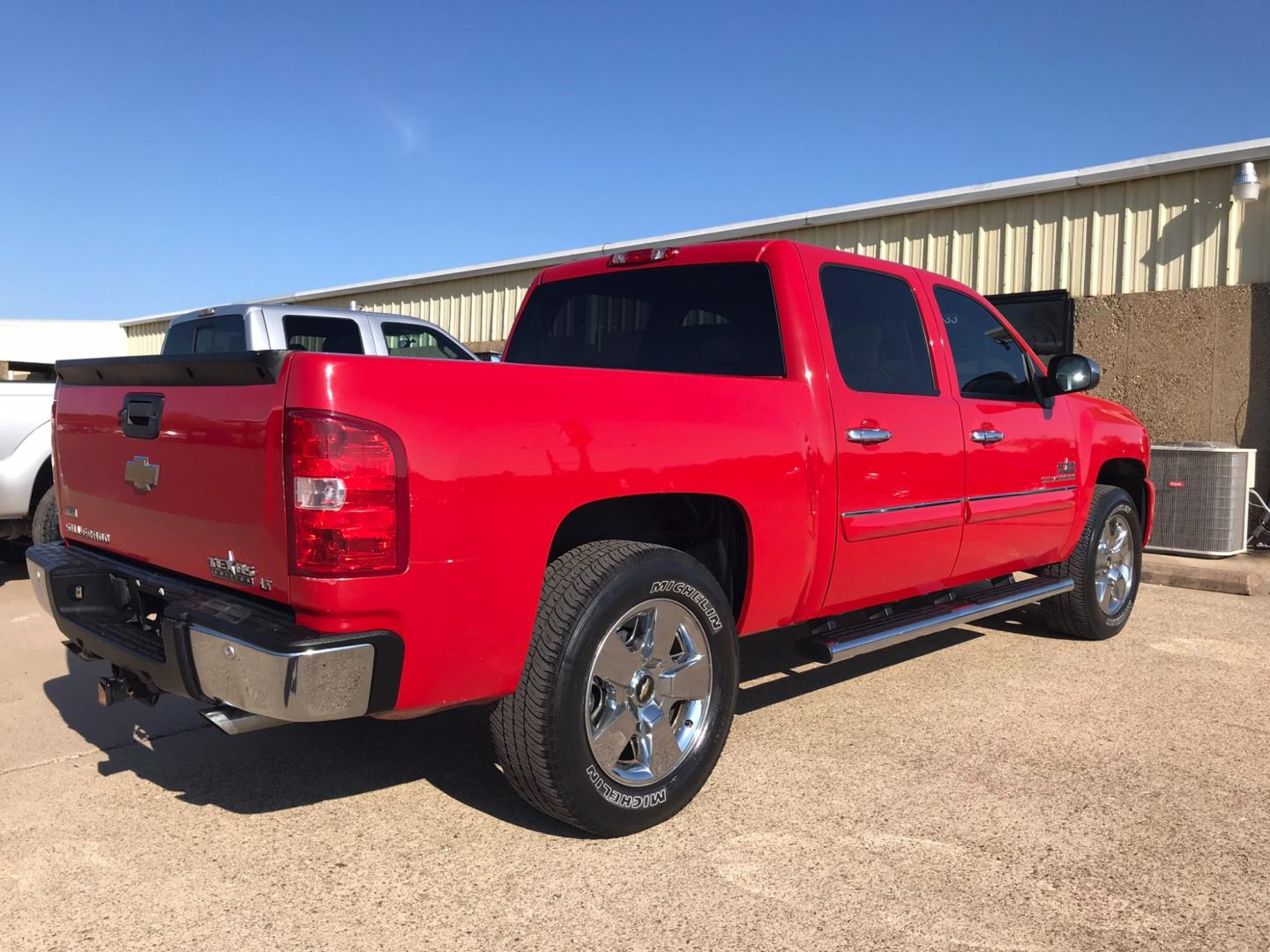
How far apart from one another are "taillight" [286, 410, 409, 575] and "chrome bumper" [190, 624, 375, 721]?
209 mm

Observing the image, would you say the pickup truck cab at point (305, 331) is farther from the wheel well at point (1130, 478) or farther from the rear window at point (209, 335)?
the wheel well at point (1130, 478)

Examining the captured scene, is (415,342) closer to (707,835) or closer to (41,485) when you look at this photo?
(41,485)

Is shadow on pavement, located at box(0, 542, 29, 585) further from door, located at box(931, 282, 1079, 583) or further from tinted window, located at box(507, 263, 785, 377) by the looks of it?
door, located at box(931, 282, 1079, 583)

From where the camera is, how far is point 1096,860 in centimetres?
295

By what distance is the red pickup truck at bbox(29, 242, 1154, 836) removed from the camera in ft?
8.17

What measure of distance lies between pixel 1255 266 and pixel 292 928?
9282mm

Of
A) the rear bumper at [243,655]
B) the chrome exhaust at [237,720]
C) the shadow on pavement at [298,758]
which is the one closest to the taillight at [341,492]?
the rear bumper at [243,655]

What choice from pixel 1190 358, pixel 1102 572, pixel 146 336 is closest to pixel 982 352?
pixel 1102 572

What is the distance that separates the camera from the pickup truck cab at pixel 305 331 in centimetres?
799

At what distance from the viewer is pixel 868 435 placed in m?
3.82

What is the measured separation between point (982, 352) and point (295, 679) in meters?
3.56

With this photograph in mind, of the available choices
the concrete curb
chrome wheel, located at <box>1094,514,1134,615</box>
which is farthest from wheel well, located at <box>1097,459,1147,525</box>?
the concrete curb

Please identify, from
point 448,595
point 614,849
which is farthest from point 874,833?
point 448,595

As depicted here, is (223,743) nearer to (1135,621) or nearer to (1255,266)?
(1135,621)
